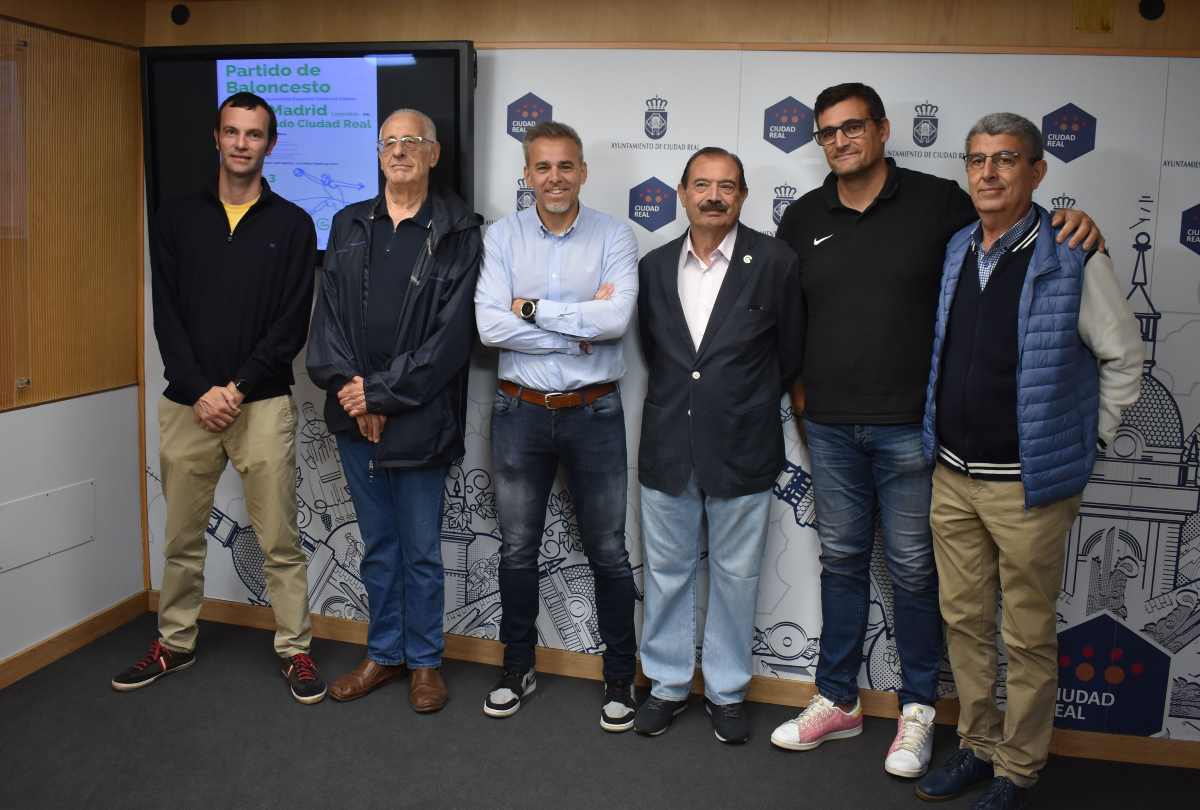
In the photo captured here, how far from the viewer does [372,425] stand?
292 cm

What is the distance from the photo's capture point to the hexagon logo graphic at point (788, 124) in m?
2.99

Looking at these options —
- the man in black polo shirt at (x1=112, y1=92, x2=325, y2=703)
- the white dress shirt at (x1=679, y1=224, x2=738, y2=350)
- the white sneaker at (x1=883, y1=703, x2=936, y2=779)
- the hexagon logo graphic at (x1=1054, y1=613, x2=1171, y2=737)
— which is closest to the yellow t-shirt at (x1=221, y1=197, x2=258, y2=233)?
the man in black polo shirt at (x1=112, y1=92, x2=325, y2=703)

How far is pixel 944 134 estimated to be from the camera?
114 inches

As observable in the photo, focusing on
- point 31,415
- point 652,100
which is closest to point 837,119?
point 652,100

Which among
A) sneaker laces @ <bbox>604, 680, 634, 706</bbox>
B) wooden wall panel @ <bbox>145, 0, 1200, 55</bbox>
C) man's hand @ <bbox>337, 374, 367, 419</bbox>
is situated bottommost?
sneaker laces @ <bbox>604, 680, 634, 706</bbox>

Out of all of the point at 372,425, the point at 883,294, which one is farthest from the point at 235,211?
the point at 883,294

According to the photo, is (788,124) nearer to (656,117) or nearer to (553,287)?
(656,117)

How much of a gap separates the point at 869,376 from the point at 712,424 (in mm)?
470

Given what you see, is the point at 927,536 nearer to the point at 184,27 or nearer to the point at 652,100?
the point at 652,100

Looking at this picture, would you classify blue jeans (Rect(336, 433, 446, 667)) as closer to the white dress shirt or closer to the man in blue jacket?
the man in blue jacket

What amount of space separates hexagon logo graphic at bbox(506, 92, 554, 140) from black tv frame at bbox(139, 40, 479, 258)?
139 millimetres

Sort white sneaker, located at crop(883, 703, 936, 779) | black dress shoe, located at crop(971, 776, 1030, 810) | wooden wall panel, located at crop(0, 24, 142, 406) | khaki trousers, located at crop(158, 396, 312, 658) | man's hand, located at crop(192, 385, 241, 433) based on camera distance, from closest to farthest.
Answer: black dress shoe, located at crop(971, 776, 1030, 810) < white sneaker, located at crop(883, 703, 936, 779) < man's hand, located at crop(192, 385, 241, 433) < khaki trousers, located at crop(158, 396, 312, 658) < wooden wall panel, located at crop(0, 24, 142, 406)

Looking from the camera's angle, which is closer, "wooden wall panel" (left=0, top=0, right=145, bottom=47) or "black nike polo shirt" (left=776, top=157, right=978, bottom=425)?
"black nike polo shirt" (left=776, top=157, right=978, bottom=425)

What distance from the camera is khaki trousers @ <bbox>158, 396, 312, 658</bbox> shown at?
3.09m
